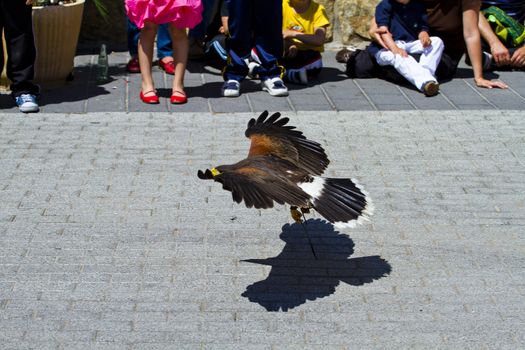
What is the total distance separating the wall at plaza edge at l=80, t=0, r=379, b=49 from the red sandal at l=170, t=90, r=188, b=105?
2.18 m

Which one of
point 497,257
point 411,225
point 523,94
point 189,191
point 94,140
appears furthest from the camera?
point 523,94

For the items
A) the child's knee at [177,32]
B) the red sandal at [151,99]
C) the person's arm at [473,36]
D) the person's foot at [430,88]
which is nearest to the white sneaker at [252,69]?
the child's knee at [177,32]

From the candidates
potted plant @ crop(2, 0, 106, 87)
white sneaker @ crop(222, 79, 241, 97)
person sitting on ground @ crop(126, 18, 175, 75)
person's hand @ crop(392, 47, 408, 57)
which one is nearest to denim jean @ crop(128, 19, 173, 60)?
person sitting on ground @ crop(126, 18, 175, 75)

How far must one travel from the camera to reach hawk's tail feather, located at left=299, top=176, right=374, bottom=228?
4.54 metres

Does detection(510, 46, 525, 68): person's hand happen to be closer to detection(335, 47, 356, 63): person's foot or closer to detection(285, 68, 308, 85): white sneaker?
detection(335, 47, 356, 63): person's foot

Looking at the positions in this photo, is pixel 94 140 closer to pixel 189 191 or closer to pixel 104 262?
pixel 189 191

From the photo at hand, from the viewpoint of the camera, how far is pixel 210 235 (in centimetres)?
536

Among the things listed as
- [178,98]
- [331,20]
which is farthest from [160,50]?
[331,20]

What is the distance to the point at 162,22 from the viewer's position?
Result: 24.4ft

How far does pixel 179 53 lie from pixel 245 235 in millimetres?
2795

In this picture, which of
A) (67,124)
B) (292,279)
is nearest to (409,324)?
(292,279)

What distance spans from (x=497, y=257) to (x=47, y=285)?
97.4 inches

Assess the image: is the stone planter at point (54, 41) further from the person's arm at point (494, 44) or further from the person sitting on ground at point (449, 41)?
the person's arm at point (494, 44)

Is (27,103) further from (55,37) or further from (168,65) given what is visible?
(168,65)
